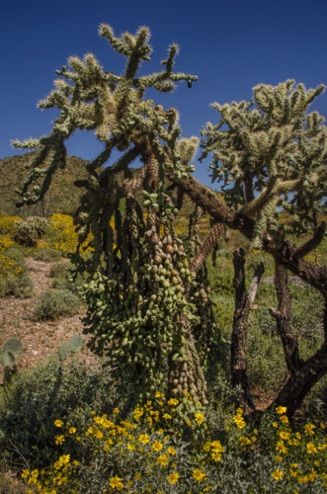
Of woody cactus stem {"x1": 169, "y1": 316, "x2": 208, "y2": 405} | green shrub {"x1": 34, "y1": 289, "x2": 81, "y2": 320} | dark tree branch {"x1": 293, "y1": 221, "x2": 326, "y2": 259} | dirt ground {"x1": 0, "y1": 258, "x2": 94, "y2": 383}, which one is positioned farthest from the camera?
green shrub {"x1": 34, "y1": 289, "x2": 81, "y2": 320}

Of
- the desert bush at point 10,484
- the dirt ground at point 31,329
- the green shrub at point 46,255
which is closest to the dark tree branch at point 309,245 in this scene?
the desert bush at point 10,484

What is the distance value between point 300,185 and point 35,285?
11.0m

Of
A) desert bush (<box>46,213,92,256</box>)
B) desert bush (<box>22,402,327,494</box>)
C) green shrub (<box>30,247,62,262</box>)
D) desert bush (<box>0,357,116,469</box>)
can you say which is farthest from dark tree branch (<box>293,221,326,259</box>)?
desert bush (<box>46,213,92,256</box>)

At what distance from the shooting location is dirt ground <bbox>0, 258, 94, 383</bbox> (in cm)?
804

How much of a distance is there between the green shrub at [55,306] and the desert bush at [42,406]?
397 cm

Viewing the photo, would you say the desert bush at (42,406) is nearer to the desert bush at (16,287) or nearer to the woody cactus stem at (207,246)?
the woody cactus stem at (207,246)

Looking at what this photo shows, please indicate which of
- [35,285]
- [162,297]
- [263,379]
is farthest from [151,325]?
[35,285]

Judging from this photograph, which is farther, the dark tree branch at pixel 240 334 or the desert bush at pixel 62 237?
the desert bush at pixel 62 237

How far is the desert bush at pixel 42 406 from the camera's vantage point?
4.36m

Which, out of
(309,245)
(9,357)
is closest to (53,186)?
(9,357)

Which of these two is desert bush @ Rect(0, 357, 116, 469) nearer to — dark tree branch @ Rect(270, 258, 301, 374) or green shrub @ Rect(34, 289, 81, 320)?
dark tree branch @ Rect(270, 258, 301, 374)

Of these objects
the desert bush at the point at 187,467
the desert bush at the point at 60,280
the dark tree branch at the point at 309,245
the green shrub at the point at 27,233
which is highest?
the green shrub at the point at 27,233

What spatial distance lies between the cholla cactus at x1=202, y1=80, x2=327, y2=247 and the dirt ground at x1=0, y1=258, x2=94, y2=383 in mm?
4871

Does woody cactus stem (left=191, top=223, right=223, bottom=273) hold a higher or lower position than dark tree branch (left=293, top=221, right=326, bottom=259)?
lower
